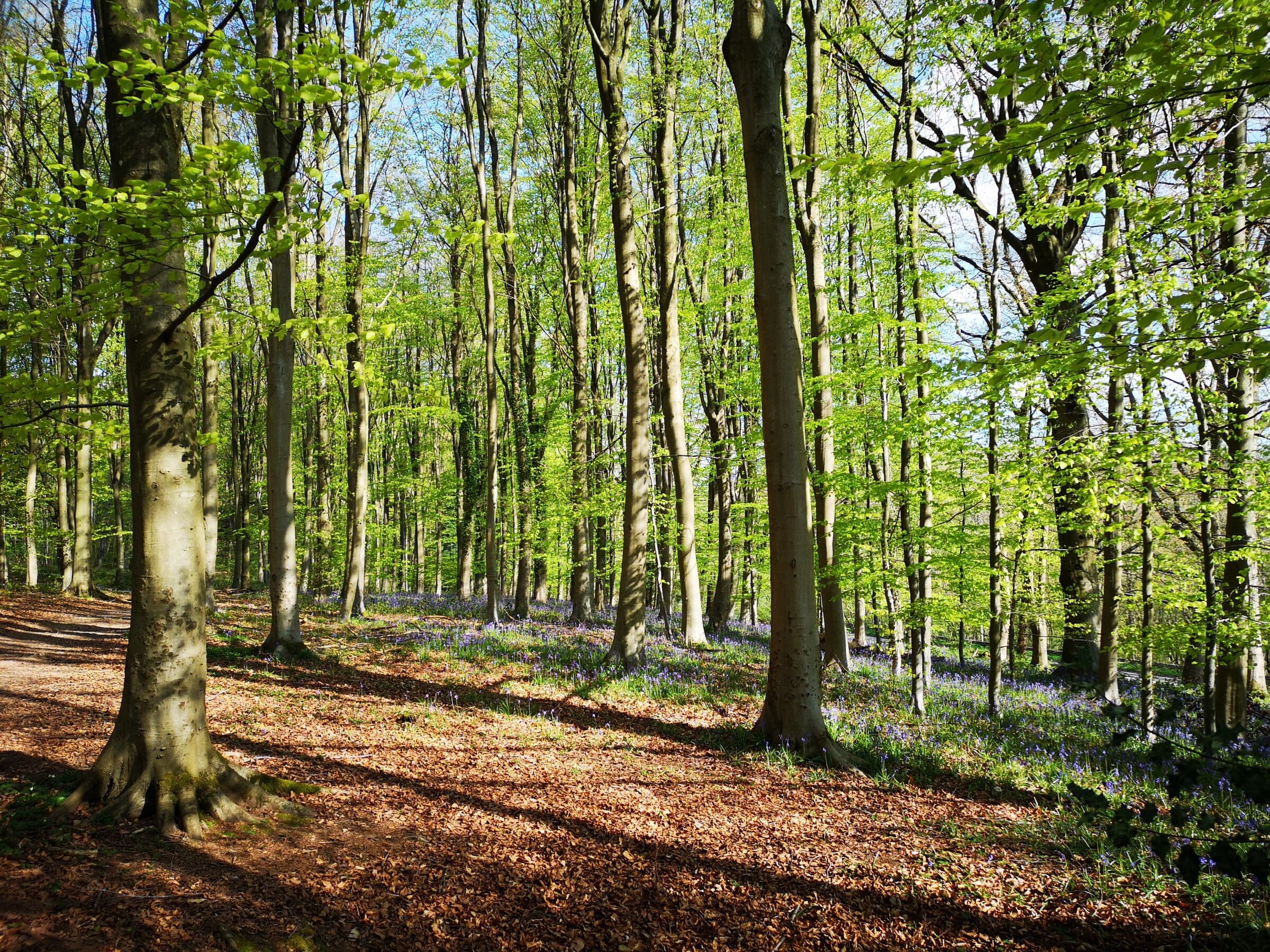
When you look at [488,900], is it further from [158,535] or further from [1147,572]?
[1147,572]

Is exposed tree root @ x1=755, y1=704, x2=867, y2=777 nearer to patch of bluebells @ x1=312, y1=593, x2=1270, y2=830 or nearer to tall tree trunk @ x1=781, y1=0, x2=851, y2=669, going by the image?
patch of bluebells @ x1=312, y1=593, x2=1270, y2=830

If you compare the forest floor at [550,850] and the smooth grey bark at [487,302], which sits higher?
the smooth grey bark at [487,302]

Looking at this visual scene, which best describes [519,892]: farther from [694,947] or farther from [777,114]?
[777,114]

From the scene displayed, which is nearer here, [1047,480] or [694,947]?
[694,947]

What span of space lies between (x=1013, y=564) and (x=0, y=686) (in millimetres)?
12644

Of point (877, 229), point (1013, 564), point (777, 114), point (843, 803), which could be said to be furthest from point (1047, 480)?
point (877, 229)

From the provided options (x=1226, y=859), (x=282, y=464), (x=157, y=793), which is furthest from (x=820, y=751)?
(x=282, y=464)

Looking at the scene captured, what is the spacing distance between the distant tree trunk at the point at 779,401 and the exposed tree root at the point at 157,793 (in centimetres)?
454

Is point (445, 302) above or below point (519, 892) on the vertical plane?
above

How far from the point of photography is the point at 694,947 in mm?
3229

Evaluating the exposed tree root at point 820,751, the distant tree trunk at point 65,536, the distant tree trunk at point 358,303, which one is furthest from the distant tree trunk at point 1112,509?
the distant tree trunk at point 65,536

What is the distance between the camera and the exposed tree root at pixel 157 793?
3.66 metres

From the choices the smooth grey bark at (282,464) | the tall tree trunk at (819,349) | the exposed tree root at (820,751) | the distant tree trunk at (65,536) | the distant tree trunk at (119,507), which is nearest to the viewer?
the exposed tree root at (820,751)

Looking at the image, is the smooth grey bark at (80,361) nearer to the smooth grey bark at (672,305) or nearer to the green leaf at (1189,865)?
the smooth grey bark at (672,305)
